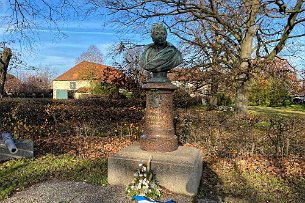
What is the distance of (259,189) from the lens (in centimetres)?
514

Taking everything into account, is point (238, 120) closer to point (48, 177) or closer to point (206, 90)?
point (48, 177)

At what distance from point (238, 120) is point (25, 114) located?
317 inches

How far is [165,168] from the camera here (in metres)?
4.68

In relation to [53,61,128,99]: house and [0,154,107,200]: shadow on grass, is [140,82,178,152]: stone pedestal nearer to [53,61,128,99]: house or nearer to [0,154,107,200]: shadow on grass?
[0,154,107,200]: shadow on grass

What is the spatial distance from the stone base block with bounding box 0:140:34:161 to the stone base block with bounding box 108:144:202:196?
8.62 ft

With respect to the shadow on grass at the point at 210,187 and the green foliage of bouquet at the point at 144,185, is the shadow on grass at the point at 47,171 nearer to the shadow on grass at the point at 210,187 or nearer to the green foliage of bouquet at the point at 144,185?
Answer: the green foliage of bouquet at the point at 144,185

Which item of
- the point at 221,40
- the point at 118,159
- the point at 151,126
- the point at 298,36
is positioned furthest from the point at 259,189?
the point at 221,40

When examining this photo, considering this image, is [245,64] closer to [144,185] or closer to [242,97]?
[242,97]

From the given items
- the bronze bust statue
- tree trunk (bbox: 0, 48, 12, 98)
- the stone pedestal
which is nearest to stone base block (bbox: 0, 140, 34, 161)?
the stone pedestal

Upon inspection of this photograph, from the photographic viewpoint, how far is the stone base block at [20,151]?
21.0ft

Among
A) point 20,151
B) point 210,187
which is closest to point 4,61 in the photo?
point 20,151

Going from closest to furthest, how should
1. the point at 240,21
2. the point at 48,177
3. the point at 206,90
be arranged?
the point at 48,177 → the point at 240,21 → the point at 206,90

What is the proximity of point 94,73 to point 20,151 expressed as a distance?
2391 cm

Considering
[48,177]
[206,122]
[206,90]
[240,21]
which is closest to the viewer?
[48,177]
